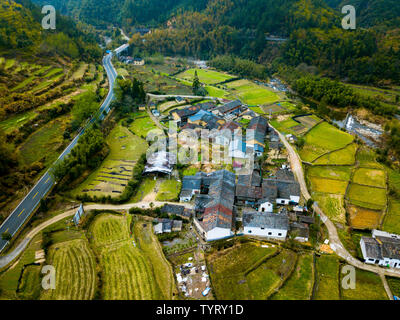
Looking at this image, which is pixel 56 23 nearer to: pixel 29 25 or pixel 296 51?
pixel 29 25

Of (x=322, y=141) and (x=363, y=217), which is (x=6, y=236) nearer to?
(x=363, y=217)

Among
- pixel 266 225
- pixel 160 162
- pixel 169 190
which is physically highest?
pixel 160 162

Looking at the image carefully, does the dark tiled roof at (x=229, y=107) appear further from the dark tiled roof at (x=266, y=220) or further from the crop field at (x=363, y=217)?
the dark tiled roof at (x=266, y=220)

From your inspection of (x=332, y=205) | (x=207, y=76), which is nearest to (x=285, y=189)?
(x=332, y=205)

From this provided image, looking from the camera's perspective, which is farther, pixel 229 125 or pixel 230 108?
pixel 230 108

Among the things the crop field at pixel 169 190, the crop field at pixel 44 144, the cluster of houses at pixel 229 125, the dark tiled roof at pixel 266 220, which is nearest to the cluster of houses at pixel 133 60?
the cluster of houses at pixel 229 125

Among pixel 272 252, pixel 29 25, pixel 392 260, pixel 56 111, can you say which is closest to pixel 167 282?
pixel 272 252
